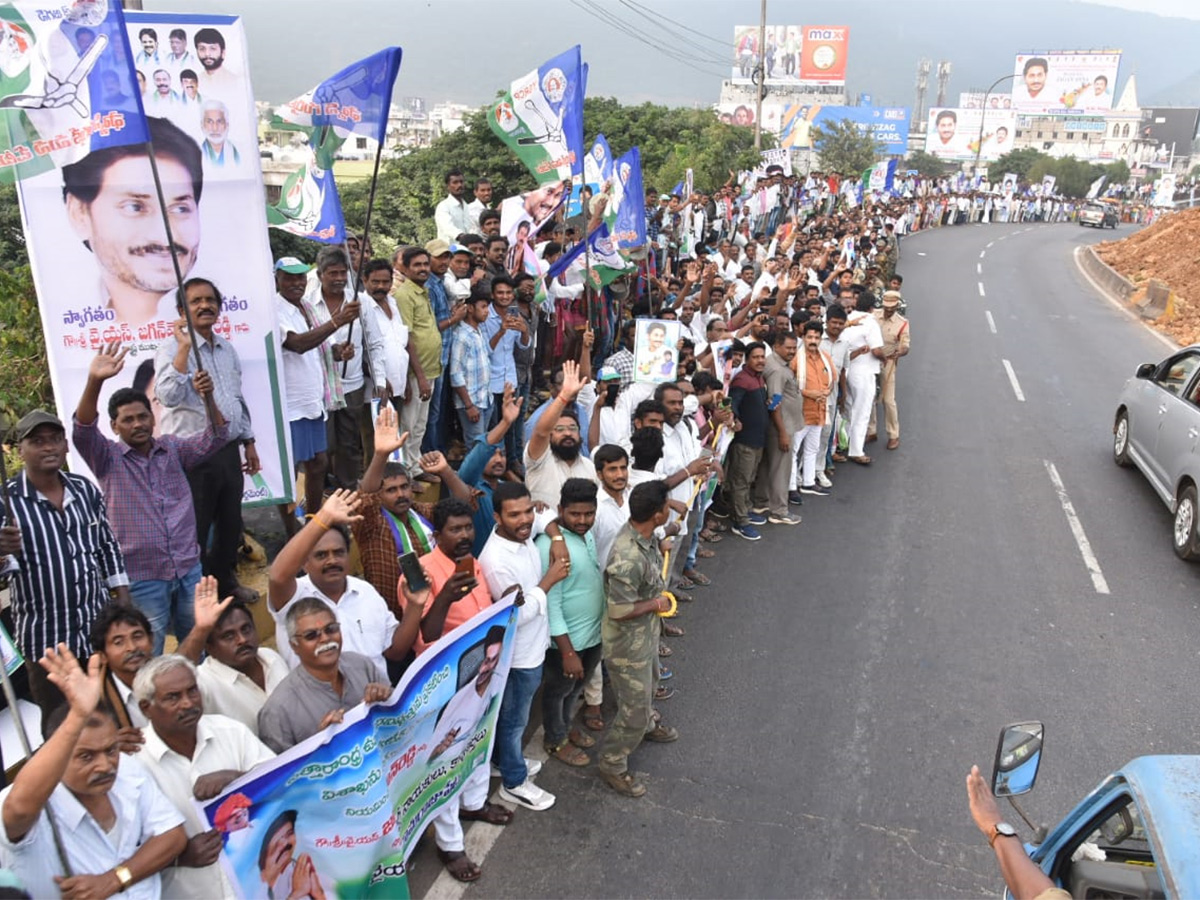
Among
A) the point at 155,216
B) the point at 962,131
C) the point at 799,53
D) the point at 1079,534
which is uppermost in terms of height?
the point at 799,53

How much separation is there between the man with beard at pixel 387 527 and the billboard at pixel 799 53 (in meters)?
91.0

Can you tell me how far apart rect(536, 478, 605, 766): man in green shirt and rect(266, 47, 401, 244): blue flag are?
92.9 inches

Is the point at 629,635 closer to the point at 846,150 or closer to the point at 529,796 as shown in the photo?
the point at 529,796

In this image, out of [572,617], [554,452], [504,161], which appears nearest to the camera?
[572,617]

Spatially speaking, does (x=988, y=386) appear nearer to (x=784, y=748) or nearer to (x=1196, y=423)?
(x=1196, y=423)

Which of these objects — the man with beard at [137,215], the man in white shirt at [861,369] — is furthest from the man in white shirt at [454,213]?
the man with beard at [137,215]

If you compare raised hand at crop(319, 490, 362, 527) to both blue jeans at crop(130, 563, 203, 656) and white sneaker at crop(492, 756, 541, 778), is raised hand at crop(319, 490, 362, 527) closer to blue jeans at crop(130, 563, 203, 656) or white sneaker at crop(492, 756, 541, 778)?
blue jeans at crop(130, 563, 203, 656)

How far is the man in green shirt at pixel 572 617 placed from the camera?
4402 mm

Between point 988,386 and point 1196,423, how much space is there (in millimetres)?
5486

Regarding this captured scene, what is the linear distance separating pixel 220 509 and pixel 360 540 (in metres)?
1.12

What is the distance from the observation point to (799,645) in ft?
20.0

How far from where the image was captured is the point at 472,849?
4148mm

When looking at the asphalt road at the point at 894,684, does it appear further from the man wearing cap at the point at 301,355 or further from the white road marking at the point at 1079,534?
the man wearing cap at the point at 301,355

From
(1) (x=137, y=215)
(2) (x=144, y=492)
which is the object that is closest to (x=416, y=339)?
(1) (x=137, y=215)
